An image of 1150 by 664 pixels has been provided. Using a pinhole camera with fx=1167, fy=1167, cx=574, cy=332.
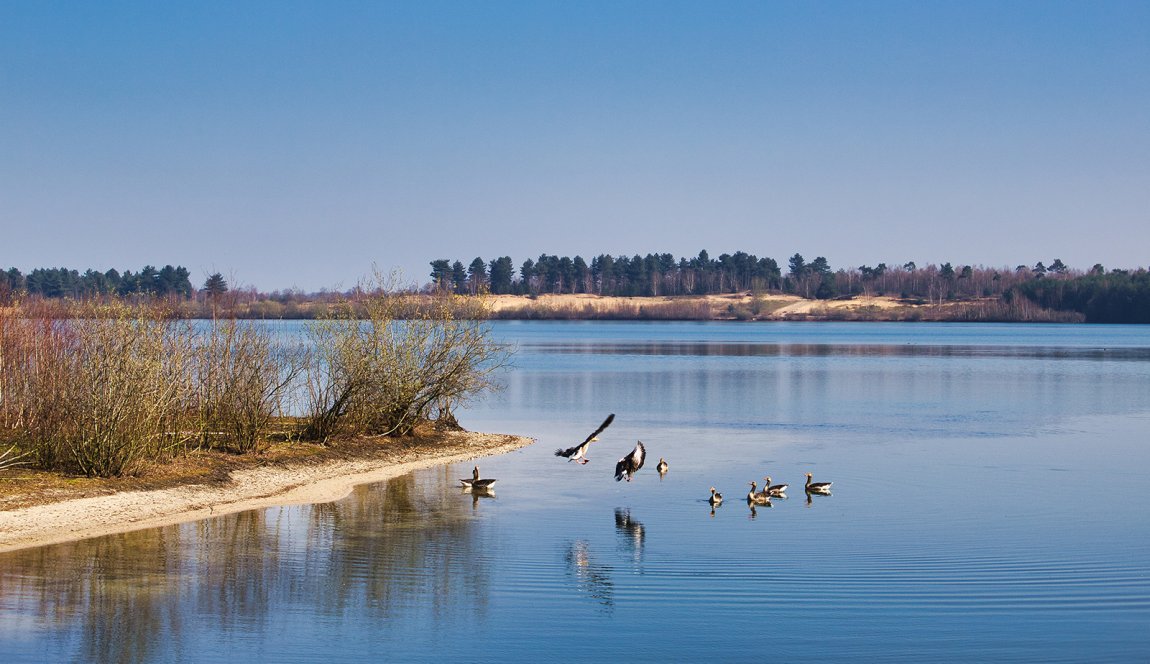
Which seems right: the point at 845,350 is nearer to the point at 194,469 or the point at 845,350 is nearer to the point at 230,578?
the point at 194,469

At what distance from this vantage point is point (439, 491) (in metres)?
20.2

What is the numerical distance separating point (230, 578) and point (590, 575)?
4.18m

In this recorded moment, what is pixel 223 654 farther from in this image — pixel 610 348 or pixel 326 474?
pixel 610 348

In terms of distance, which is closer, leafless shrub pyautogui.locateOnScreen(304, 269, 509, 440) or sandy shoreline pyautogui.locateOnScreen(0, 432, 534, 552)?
sandy shoreline pyautogui.locateOnScreen(0, 432, 534, 552)

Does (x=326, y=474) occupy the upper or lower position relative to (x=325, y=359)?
lower

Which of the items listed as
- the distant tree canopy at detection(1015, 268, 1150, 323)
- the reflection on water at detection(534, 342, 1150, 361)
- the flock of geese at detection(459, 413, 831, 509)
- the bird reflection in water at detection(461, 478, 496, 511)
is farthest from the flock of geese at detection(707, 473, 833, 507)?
the distant tree canopy at detection(1015, 268, 1150, 323)

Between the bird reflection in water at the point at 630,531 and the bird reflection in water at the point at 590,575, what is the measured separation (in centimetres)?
59

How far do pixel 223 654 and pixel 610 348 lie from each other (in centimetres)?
6773

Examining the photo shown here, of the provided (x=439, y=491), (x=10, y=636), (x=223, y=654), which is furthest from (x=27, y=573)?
(x=439, y=491)

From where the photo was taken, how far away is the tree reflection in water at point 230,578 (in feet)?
37.2

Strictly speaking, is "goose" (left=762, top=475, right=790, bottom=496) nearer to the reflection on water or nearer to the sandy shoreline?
the sandy shoreline

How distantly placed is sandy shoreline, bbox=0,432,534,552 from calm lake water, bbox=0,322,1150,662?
0.52 metres

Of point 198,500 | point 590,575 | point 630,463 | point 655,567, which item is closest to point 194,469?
point 198,500

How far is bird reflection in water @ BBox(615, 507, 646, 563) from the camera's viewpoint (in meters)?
15.3
